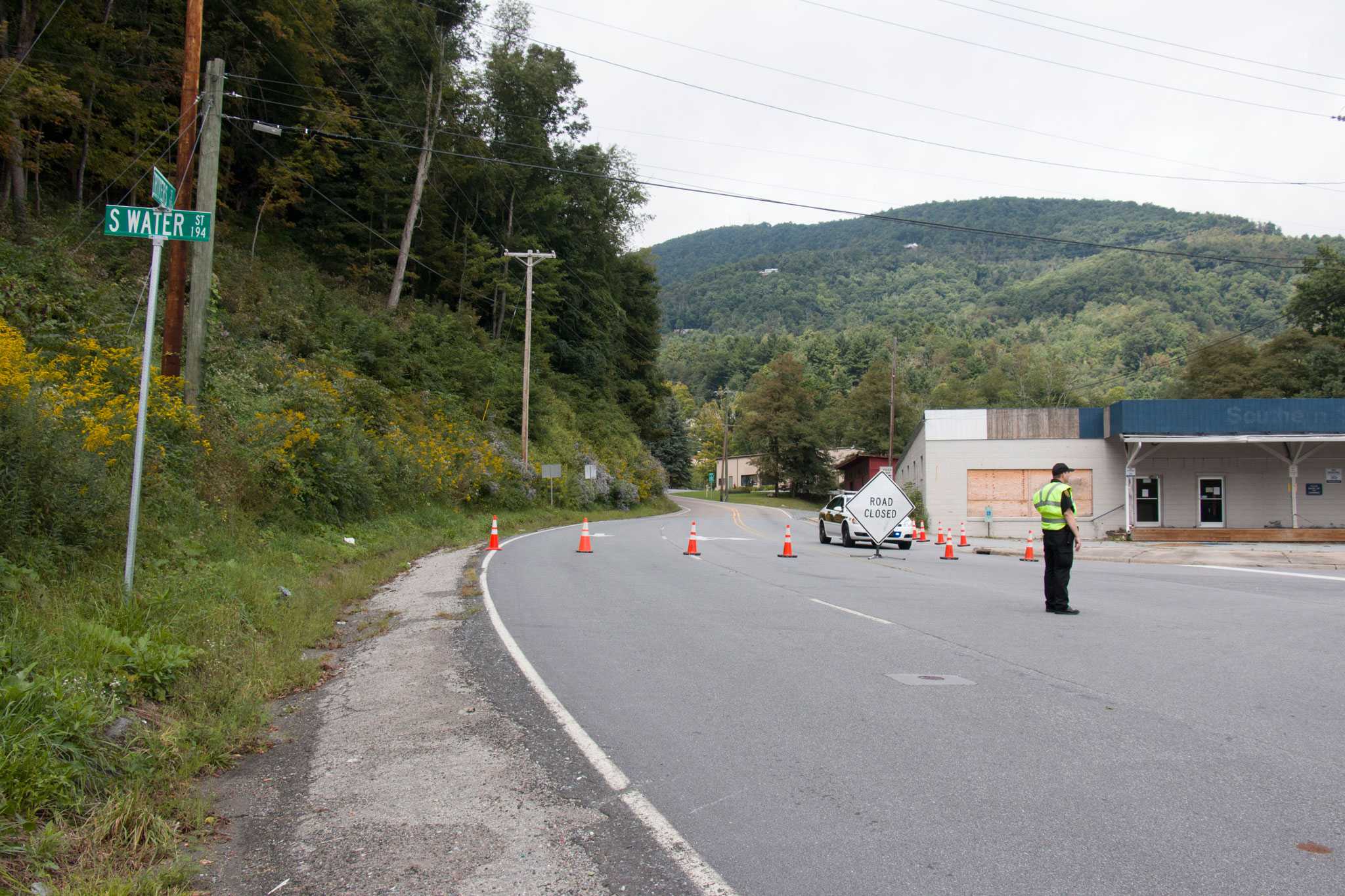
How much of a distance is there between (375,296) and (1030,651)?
34.0m

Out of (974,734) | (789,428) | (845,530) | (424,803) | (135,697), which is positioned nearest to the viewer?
(424,803)

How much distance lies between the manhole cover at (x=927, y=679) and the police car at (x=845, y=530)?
14946 millimetres

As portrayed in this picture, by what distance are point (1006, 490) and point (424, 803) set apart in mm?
34137

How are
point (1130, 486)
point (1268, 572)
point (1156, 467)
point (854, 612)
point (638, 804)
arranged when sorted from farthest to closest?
point (1156, 467) < point (1130, 486) < point (1268, 572) < point (854, 612) < point (638, 804)

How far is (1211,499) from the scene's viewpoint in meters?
33.8

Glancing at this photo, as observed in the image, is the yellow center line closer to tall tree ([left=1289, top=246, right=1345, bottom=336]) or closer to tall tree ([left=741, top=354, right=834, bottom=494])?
tall tree ([left=741, top=354, right=834, bottom=494])

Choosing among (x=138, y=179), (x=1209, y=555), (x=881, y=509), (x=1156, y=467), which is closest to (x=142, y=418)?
(x=881, y=509)

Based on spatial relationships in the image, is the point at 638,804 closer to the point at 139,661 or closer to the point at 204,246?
the point at 139,661

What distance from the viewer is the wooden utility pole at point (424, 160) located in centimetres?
3656

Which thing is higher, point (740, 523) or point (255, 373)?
point (255, 373)

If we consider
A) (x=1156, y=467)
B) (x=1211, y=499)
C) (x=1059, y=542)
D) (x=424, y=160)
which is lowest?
(x=1059, y=542)

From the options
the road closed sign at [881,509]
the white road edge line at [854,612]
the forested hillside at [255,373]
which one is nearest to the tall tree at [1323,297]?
the forested hillside at [255,373]

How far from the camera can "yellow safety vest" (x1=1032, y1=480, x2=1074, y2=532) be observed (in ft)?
36.8

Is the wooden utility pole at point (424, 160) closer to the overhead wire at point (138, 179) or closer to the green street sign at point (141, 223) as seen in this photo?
the overhead wire at point (138, 179)
